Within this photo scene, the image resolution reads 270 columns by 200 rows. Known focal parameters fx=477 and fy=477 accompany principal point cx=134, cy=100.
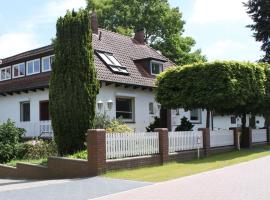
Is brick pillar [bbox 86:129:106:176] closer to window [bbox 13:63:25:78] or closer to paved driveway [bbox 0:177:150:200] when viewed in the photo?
paved driveway [bbox 0:177:150:200]

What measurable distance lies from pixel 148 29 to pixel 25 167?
114ft

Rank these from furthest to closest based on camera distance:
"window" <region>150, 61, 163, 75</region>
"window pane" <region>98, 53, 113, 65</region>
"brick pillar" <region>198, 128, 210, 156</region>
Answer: "window" <region>150, 61, 163, 75</region> < "window pane" <region>98, 53, 113, 65</region> < "brick pillar" <region>198, 128, 210, 156</region>

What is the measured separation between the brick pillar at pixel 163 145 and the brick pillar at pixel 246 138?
10.0 m

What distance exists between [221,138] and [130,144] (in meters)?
8.23

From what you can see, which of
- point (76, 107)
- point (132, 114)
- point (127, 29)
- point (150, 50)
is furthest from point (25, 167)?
point (127, 29)

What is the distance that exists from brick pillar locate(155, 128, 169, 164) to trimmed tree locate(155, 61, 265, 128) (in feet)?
18.3

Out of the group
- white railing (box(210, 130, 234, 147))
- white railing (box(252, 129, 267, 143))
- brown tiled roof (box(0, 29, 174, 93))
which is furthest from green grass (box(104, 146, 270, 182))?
brown tiled roof (box(0, 29, 174, 93))

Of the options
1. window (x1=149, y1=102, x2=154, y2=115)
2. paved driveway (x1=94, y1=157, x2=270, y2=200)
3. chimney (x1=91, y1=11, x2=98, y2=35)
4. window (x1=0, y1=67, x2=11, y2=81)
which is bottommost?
paved driveway (x1=94, y1=157, x2=270, y2=200)

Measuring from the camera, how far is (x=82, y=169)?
54.6 ft

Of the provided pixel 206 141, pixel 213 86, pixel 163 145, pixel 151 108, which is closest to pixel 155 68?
pixel 151 108

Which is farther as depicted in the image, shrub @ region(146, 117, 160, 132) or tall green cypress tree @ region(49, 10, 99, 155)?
shrub @ region(146, 117, 160, 132)

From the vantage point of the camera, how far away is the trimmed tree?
2417 cm

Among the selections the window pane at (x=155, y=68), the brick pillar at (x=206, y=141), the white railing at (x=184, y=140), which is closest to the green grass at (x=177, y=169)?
the brick pillar at (x=206, y=141)

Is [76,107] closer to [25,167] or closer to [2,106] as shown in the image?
[25,167]
